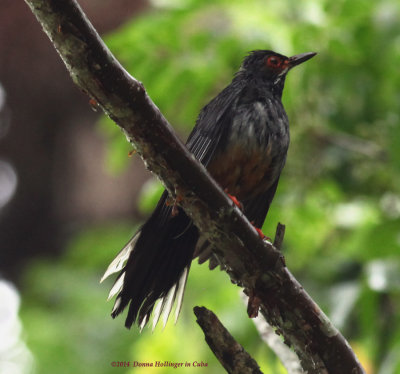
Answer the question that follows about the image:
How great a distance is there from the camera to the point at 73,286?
6105 mm

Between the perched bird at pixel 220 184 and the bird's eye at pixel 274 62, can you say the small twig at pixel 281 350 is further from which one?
the bird's eye at pixel 274 62

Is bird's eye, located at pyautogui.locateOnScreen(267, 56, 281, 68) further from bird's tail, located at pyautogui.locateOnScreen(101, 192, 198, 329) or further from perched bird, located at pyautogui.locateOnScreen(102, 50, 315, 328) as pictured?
bird's tail, located at pyautogui.locateOnScreen(101, 192, 198, 329)

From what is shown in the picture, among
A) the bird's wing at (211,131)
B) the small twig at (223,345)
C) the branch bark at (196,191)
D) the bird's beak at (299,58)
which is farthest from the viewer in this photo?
the bird's beak at (299,58)

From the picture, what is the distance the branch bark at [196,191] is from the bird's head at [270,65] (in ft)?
5.46

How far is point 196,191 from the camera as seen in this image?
2.39 m

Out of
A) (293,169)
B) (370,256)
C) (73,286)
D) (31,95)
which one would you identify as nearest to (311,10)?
(293,169)

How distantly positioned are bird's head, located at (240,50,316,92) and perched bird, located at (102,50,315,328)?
10.7 inches

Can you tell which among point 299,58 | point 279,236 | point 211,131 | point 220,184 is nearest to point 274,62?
point 299,58

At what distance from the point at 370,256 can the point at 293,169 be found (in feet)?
2.86

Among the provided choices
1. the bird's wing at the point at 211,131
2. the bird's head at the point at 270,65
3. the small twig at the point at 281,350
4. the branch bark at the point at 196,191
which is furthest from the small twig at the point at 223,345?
the bird's head at the point at 270,65

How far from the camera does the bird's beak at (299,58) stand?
12.4ft

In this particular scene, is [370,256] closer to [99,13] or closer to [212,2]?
[212,2]

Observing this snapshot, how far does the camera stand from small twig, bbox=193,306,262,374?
246 cm

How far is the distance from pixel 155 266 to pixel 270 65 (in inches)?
59.1
